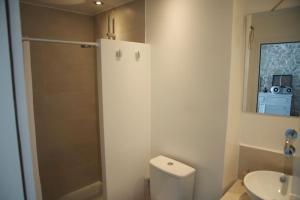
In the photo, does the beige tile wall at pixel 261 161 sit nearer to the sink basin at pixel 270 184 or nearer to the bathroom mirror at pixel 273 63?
the sink basin at pixel 270 184

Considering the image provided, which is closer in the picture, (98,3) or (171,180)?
(171,180)

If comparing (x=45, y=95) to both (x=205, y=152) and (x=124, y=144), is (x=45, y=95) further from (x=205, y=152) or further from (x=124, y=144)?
(x=205, y=152)

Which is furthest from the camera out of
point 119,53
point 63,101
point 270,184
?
point 63,101

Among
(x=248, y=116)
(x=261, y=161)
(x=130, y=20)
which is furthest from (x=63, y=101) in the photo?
(x=261, y=161)

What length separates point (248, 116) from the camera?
5.25 ft

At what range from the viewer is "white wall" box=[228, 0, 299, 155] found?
142cm

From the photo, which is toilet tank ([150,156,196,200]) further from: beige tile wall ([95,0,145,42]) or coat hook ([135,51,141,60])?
beige tile wall ([95,0,145,42])

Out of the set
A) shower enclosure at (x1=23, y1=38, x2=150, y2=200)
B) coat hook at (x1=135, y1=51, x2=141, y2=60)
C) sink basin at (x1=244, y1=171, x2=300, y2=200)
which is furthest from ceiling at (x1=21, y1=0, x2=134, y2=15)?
sink basin at (x1=244, y1=171, x2=300, y2=200)

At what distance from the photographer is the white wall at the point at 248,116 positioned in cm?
142

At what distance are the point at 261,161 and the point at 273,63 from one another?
31.1 inches

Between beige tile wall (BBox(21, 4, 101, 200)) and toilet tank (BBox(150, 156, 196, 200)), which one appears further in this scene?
beige tile wall (BBox(21, 4, 101, 200))

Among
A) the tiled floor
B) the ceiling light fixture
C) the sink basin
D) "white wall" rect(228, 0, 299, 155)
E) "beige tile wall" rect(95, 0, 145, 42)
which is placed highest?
the ceiling light fixture

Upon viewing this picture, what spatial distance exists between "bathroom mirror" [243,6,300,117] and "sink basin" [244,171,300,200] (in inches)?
18.0

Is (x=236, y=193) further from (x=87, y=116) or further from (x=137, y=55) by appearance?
(x=87, y=116)
